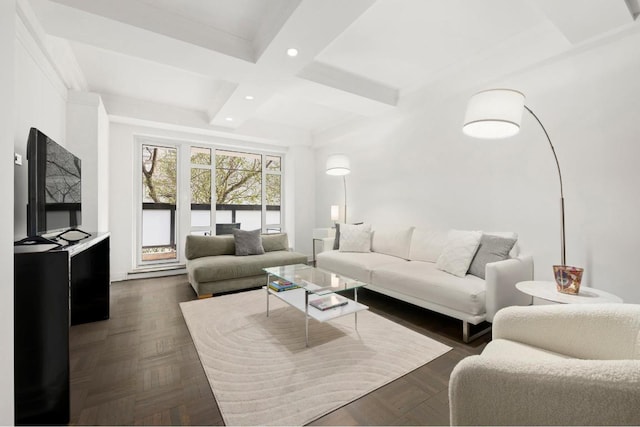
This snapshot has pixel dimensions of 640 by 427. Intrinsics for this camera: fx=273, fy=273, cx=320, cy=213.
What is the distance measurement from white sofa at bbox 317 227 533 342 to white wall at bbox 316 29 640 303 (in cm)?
35

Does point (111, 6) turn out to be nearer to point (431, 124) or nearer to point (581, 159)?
point (431, 124)

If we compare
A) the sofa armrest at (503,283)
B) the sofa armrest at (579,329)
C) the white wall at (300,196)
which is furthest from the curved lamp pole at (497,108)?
the white wall at (300,196)

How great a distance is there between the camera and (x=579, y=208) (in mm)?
2418

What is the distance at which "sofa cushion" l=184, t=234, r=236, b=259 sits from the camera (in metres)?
3.86

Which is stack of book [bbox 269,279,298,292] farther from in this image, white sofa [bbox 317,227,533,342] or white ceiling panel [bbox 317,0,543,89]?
white ceiling panel [bbox 317,0,543,89]

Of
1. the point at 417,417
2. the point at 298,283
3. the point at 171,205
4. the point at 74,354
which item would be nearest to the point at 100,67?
the point at 171,205

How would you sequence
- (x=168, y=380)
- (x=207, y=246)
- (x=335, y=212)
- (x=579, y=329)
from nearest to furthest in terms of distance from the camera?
(x=579, y=329)
(x=168, y=380)
(x=207, y=246)
(x=335, y=212)

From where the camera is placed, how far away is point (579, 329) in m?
1.13

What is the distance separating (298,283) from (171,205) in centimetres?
357

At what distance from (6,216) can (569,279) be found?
3.15 m

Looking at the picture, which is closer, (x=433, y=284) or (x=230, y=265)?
(x=433, y=284)

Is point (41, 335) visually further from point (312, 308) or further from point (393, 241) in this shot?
point (393, 241)

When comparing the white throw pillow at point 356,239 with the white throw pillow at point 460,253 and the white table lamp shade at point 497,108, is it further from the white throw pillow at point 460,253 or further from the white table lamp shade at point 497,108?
the white table lamp shade at point 497,108

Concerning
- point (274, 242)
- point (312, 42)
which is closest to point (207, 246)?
point (274, 242)
